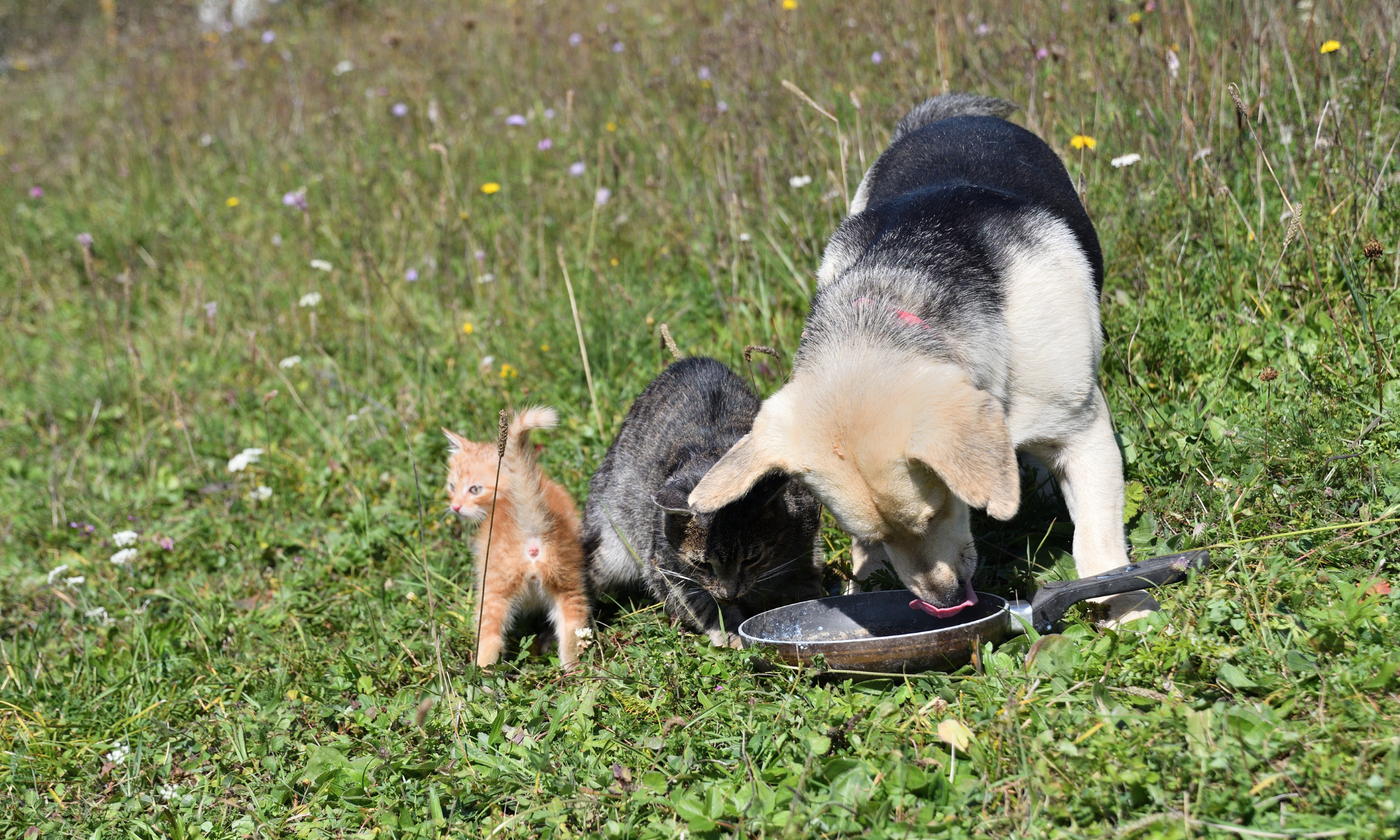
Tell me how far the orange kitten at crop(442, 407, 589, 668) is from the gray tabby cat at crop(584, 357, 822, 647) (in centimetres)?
27

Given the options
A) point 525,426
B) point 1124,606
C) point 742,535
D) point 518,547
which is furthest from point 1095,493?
point 518,547

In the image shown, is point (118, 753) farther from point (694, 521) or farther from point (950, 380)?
point (950, 380)

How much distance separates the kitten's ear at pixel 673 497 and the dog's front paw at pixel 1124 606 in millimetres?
1463

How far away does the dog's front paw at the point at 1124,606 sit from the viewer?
3.32 metres

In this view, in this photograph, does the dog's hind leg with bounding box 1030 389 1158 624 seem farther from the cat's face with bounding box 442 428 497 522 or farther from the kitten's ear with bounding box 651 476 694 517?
the cat's face with bounding box 442 428 497 522

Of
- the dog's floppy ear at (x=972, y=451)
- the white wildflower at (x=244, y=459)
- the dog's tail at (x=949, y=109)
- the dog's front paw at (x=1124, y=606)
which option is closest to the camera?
the dog's floppy ear at (x=972, y=451)

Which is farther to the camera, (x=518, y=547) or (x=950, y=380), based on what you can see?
(x=518, y=547)

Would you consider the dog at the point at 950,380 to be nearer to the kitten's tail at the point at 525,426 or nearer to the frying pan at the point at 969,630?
the frying pan at the point at 969,630

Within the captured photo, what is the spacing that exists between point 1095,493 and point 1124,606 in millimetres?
427

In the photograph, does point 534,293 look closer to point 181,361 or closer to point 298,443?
point 298,443

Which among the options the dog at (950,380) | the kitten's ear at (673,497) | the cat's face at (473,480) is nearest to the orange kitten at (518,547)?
the cat's face at (473,480)

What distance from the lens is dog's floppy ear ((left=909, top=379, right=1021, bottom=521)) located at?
2775 mm

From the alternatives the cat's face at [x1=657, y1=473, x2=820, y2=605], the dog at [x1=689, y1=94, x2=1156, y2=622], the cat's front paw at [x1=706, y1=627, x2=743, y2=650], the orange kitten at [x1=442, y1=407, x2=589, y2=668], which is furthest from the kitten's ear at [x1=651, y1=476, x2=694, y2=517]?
the orange kitten at [x1=442, y1=407, x2=589, y2=668]

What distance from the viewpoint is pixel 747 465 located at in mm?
3219
